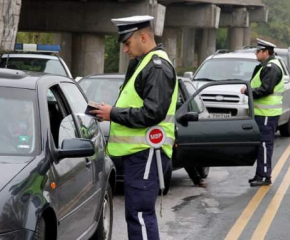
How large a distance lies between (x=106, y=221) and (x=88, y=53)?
22.2 m

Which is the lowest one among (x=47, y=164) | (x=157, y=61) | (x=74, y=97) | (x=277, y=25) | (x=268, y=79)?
(x=277, y=25)

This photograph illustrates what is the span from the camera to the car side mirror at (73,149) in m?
6.57

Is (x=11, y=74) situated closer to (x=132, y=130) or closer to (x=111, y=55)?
(x=132, y=130)

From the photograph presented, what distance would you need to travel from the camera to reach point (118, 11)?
29.1 metres

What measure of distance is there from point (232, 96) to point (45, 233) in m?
13.1

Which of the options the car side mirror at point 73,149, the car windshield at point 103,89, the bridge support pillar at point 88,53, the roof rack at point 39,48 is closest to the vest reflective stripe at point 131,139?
the car side mirror at point 73,149

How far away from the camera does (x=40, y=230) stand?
19.6ft

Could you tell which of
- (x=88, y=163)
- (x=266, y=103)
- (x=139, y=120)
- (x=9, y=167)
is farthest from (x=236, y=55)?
(x=9, y=167)

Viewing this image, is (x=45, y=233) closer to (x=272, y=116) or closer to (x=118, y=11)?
(x=272, y=116)

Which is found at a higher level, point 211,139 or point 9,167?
point 9,167

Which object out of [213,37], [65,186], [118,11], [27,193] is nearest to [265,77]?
[65,186]

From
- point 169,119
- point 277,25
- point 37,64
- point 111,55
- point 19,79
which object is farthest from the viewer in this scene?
point 277,25

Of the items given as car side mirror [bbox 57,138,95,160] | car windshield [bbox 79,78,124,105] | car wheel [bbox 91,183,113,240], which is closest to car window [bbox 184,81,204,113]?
car windshield [bbox 79,78,124,105]

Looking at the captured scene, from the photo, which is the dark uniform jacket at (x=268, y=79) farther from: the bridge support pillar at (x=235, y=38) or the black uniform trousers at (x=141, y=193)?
the bridge support pillar at (x=235, y=38)
